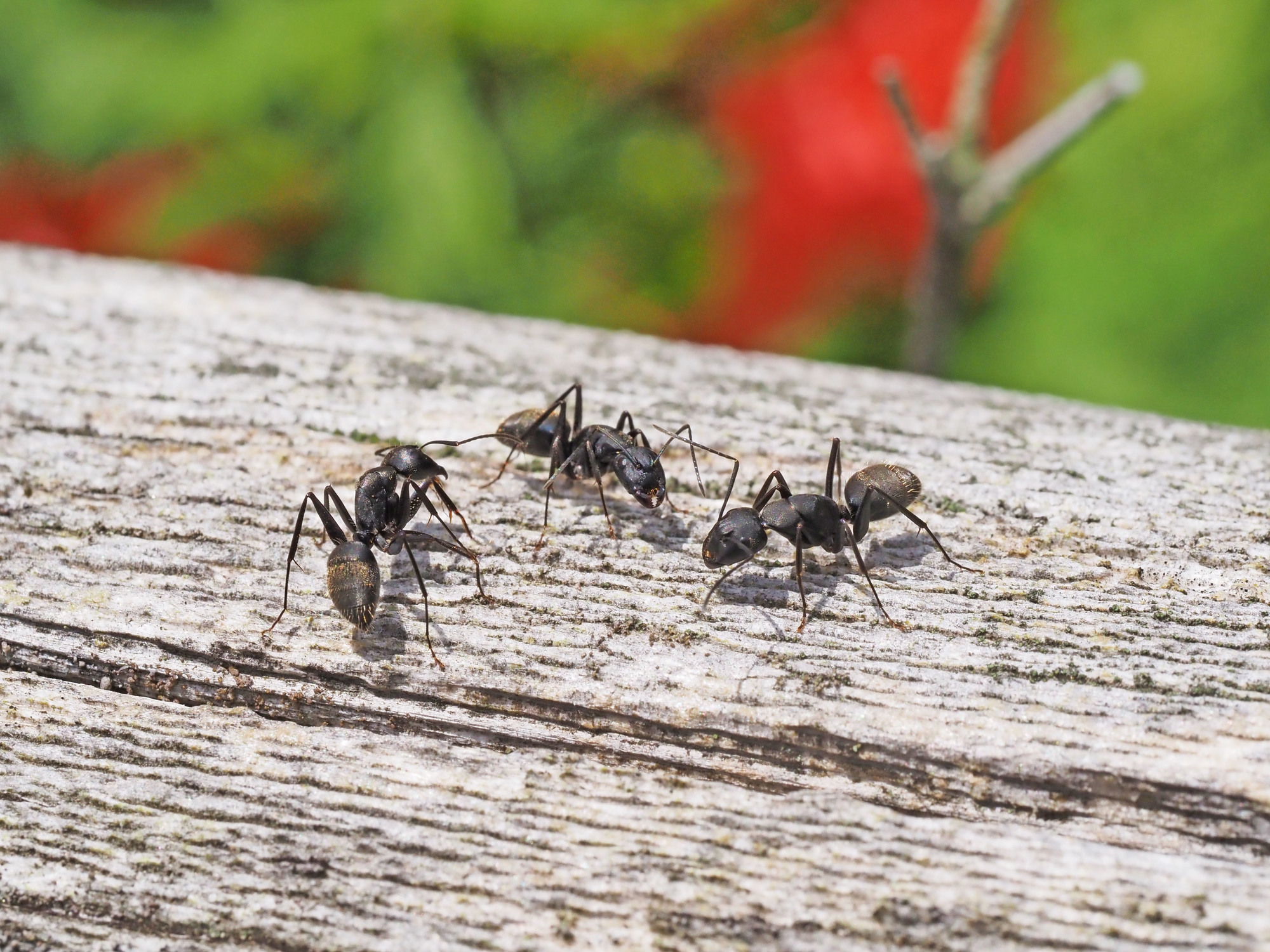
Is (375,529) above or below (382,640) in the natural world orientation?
above

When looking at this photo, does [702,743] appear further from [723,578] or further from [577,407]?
[577,407]

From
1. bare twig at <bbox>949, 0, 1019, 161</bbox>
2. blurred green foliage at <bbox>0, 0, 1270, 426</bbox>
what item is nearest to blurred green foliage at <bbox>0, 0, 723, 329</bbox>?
blurred green foliage at <bbox>0, 0, 1270, 426</bbox>

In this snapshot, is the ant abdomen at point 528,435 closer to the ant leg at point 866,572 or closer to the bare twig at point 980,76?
the ant leg at point 866,572

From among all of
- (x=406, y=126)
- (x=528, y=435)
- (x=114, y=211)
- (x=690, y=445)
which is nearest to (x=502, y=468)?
(x=528, y=435)

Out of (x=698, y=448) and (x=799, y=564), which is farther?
(x=698, y=448)

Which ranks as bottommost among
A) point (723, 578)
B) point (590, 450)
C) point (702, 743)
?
point (702, 743)

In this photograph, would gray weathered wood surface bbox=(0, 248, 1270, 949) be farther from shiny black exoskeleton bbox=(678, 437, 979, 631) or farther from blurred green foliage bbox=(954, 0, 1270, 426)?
blurred green foliage bbox=(954, 0, 1270, 426)

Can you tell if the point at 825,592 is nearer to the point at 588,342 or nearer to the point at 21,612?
the point at 588,342
